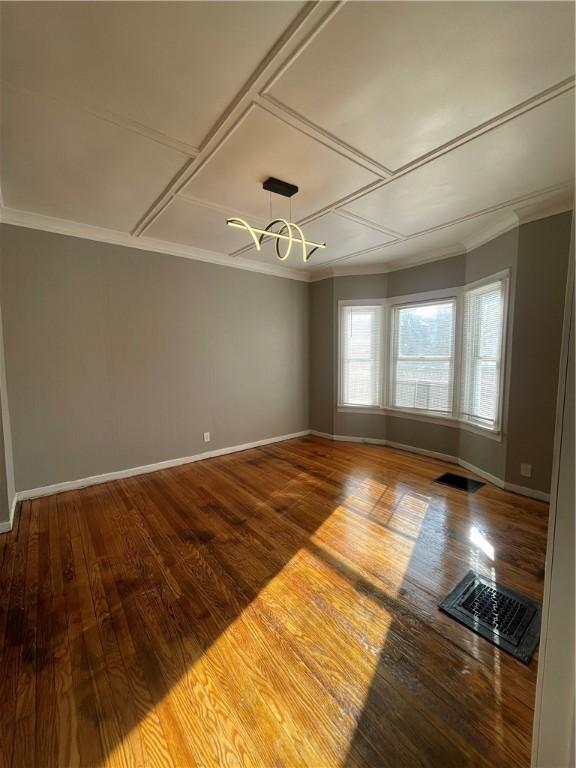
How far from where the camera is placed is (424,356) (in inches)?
173

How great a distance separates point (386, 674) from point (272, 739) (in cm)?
57

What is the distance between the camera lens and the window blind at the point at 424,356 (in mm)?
4160

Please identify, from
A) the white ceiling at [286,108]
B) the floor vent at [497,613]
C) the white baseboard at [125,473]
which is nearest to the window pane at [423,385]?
the white ceiling at [286,108]

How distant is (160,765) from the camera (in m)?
1.12

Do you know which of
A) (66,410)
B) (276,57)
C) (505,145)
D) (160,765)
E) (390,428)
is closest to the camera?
(160,765)

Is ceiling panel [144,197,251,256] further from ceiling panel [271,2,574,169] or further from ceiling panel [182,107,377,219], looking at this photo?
ceiling panel [271,2,574,169]

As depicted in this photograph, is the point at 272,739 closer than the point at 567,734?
No

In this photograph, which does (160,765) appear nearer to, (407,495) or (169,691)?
(169,691)

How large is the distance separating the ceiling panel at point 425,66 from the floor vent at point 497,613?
2.75 m

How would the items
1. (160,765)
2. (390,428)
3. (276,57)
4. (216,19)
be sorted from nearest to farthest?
1. (160,765)
2. (216,19)
3. (276,57)
4. (390,428)

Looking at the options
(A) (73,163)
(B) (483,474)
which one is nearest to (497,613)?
(B) (483,474)

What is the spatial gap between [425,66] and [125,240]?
323 centimetres

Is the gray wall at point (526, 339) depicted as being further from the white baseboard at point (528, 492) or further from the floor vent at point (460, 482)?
the floor vent at point (460, 482)

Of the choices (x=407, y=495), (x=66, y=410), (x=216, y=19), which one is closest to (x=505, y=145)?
(x=216, y=19)
